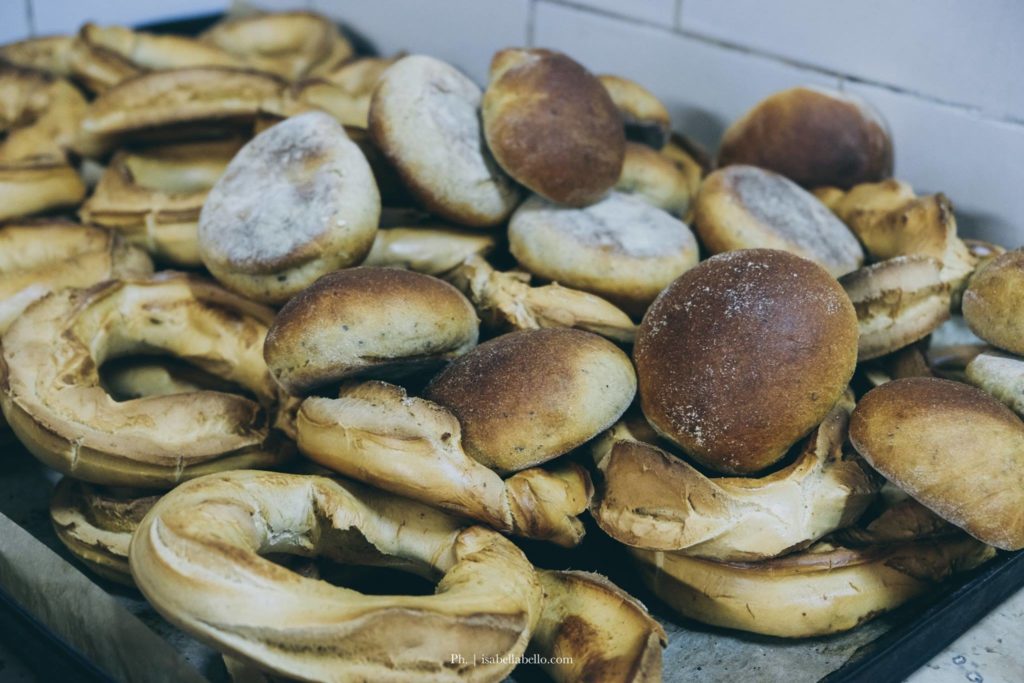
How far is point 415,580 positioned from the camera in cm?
120

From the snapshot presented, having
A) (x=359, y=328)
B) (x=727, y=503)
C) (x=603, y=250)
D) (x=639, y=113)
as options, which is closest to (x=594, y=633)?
(x=727, y=503)

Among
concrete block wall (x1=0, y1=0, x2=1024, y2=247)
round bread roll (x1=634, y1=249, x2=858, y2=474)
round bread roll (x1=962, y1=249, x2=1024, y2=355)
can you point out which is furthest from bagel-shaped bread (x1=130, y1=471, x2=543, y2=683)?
concrete block wall (x1=0, y1=0, x2=1024, y2=247)

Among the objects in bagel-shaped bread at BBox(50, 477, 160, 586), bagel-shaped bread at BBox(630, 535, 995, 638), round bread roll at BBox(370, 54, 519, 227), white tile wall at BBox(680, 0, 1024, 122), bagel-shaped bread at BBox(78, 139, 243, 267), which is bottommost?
bagel-shaped bread at BBox(50, 477, 160, 586)

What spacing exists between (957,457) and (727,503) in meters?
0.25

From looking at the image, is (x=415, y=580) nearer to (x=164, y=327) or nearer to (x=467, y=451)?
(x=467, y=451)

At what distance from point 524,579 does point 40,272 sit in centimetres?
99

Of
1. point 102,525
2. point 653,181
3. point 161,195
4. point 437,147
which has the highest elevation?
point 437,147

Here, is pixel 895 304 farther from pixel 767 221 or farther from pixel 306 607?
pixel 306 607

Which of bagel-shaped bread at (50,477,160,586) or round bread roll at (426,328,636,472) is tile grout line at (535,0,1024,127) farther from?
bagel-shaped bread at (50,477,160,586)

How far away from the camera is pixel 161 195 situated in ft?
5.60

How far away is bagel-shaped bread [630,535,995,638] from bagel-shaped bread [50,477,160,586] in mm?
617

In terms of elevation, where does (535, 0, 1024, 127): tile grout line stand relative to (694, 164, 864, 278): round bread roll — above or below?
above

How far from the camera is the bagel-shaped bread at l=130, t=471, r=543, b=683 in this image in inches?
33.6

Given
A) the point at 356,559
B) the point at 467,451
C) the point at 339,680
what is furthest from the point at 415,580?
the point at 339,680
